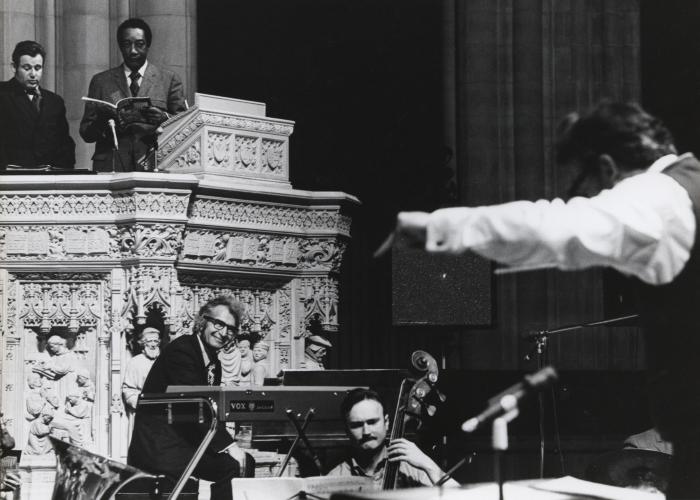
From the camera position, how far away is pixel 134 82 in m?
9.95

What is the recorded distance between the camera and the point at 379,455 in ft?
20.1

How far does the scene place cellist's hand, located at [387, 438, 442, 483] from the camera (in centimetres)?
562

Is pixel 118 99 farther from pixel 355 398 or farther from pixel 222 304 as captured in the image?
pixel 355 398

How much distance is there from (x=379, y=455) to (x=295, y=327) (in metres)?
2.64

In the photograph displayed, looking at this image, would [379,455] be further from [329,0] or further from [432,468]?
[329,0]

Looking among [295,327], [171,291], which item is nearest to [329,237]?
[295,327]

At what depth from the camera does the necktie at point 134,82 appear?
9898mm

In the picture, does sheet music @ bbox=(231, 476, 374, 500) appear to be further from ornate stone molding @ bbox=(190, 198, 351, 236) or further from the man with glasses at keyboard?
ornate stone molding @ bbox=(190, 198, 351, 236)

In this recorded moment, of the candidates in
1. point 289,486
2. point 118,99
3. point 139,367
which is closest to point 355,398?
point 289,486

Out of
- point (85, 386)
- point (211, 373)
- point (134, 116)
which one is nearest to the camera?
point (211, 373)

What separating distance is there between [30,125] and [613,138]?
781 centimetres

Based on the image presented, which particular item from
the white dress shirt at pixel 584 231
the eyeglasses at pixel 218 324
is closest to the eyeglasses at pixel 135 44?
the eyeglasses at pixel 218 324

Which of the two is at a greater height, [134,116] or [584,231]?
[134,116]

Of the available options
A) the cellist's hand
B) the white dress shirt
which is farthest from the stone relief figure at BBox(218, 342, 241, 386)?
the white dress shirt
